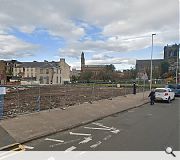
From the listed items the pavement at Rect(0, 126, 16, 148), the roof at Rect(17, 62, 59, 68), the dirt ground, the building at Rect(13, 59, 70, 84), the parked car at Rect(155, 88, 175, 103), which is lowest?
the pavement at Rect(0, 126, 16, 148)

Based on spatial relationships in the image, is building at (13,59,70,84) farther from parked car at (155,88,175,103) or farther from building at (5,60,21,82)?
parked car at (155,88,175,103)

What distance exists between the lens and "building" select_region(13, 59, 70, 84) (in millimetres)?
125100

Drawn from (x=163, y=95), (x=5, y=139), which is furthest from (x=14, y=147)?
(x=163, y=95)

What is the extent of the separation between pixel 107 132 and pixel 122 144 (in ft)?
7.42

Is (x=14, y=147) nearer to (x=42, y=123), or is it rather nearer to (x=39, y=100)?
(x=42, y=123)

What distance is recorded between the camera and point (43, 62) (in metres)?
133

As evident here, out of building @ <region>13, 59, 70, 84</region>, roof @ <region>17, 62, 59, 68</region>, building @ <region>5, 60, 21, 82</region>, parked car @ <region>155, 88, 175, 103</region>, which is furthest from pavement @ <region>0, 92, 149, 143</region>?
roof @ <region>17, 62, 59, 68</region>

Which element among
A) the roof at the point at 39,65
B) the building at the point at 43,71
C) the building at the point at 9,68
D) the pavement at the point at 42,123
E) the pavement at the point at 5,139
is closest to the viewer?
the pavement at the point at 5,139

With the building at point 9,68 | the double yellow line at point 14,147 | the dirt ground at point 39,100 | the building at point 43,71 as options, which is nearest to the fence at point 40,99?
the dirt ground at point 39,100

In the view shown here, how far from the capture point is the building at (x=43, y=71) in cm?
12510

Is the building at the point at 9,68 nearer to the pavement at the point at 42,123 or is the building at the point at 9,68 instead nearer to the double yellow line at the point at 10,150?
the pavement at the point at 42,123
